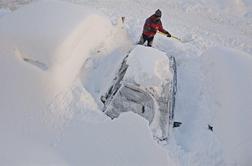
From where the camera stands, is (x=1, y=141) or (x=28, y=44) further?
(x=28, y=44)

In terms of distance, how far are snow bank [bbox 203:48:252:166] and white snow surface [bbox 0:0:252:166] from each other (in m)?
0.02

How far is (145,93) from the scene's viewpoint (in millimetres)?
6215

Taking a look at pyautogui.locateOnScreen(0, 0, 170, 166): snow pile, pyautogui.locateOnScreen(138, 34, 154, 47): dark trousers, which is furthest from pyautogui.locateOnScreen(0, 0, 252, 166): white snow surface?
pyautogui.locateOnScreen(138, 34, 154, 47): dark trousers

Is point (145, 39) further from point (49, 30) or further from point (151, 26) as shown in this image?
point (49, 30)

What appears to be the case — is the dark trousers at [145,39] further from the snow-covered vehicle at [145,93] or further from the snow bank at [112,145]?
the snow bank at [112,145]

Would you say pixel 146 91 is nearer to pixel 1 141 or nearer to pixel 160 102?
pixel 160 102

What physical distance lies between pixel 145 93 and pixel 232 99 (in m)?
1.62

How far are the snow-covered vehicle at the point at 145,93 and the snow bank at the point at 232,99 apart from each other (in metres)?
0.87

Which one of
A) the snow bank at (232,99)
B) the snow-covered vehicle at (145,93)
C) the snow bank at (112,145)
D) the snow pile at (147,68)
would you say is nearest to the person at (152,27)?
the snow bank at (232,99)

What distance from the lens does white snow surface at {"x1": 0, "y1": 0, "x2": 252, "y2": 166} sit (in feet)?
17.3

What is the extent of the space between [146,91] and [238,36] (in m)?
5.90

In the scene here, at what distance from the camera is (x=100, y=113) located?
19.0 feet

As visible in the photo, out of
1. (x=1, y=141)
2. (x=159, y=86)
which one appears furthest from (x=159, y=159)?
(x=1, y=141)

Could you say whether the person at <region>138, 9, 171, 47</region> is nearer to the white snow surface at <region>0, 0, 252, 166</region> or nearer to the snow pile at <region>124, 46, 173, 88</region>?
the white snow surface at <region>0, 0, 252, 166</region>
